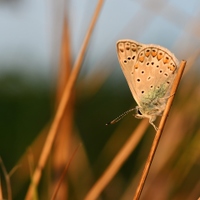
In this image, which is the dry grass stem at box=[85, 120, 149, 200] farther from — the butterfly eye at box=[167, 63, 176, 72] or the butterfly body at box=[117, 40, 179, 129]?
the butterfly eye at box=[167, 63, 176, 72]

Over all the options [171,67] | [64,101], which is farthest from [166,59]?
[64,101]

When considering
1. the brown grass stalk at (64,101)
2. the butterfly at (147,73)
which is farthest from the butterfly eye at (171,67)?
the brown grass stalk at (64,101)

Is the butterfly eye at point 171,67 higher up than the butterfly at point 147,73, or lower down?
higher up

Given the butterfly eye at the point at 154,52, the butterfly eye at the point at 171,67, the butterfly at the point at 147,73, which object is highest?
the butterfly eye at the point at 171,67

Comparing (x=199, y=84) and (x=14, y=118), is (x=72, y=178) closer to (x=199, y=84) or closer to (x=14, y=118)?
(x=199, y=84)

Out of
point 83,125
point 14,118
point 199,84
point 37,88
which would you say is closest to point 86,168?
point 199,84

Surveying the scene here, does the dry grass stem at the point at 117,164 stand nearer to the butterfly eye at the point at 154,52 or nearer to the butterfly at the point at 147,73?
the butterfly at the point at 147,73

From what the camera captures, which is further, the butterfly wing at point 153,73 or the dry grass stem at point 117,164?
the dry grass stem at point 117,164
